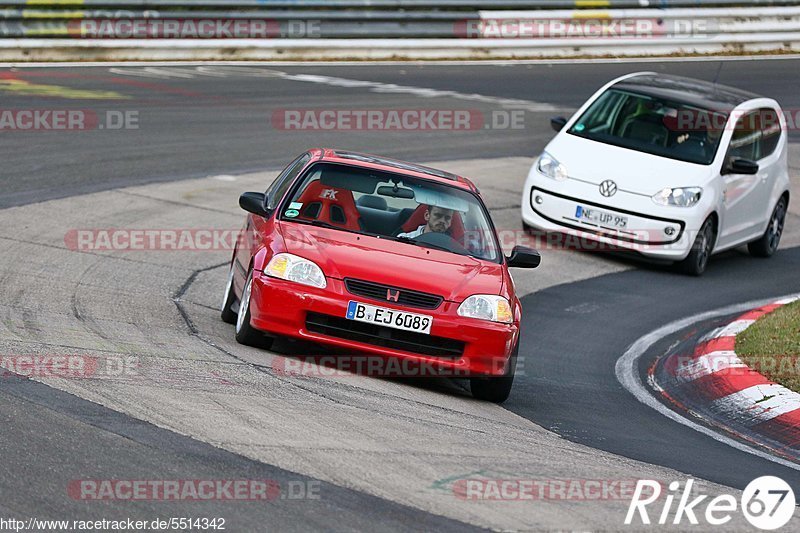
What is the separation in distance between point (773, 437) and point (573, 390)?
1481 mm

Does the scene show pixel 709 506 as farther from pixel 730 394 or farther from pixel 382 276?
pixel 730 394

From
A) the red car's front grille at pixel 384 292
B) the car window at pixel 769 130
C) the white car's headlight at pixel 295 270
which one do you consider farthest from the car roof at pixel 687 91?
the white car's headlight at pixel 295 270

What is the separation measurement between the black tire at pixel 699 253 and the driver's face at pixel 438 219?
526cm

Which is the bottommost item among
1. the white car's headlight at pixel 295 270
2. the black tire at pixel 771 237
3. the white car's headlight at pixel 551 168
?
the black tire at pixel 771 237

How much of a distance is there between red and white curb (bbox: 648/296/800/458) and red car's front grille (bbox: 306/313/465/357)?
204 cm

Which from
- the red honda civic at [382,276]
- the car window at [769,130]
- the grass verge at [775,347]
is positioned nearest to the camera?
the red honda civic at [382,276]

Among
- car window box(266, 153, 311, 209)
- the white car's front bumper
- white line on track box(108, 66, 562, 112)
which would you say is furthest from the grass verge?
white line on track box(108, 66, 562, 112)

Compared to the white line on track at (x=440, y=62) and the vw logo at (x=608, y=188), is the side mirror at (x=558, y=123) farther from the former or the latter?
the white line on track at (x=440, y=62)

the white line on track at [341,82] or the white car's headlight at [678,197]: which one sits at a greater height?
the white car's headlight at [678,197]

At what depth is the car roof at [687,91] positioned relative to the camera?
15272mm

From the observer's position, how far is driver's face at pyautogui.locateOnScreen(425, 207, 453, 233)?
9727 millimetres

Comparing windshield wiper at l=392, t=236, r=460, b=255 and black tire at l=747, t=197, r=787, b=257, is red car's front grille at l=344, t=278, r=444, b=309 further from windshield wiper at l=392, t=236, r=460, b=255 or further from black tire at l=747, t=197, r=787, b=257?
black tire at l=747, t=197, r=787, b=257

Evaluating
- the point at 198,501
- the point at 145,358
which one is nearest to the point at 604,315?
the point at 145,358

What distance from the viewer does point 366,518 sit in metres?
5.82
